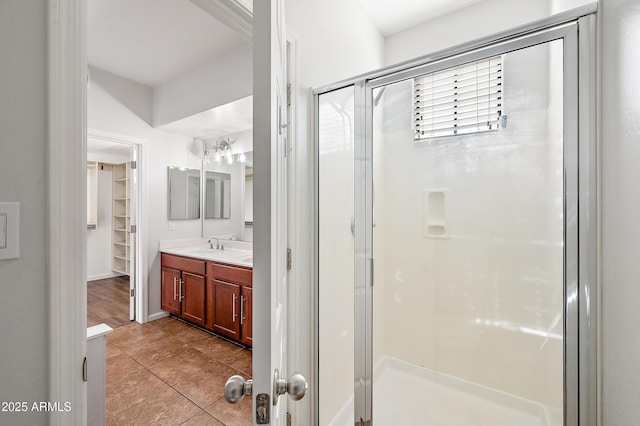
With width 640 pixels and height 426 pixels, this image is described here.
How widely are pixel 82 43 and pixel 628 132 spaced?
1489 millimetres

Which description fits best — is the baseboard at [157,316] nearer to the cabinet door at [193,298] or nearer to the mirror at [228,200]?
the cabinet door at [193,298]

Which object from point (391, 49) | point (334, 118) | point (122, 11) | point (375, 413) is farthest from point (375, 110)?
point (122, 11)

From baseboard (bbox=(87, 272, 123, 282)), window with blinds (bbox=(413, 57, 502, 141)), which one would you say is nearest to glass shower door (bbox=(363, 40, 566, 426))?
window with blinds (bbox=(413, 57, 502, 141))

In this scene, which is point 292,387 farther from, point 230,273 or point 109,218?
point 109,218

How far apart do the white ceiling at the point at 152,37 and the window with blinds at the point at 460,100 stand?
1.79 metres

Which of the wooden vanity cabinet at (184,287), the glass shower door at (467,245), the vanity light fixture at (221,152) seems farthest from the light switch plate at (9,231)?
the vanity light fixture at (221,152)

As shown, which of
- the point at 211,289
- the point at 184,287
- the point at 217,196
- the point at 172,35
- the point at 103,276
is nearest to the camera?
the point at 172,35

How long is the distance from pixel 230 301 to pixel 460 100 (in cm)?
252

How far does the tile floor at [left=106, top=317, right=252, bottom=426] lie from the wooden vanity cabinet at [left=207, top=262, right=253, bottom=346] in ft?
0.52

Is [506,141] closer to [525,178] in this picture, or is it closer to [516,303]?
[525,178]

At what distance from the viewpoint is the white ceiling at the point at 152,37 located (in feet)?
7.13

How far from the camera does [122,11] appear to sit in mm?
2193

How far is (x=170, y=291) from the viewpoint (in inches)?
132

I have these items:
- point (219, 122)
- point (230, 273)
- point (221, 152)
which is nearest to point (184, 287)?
point (230, 273)
